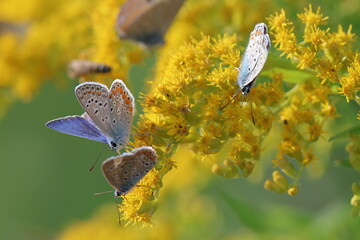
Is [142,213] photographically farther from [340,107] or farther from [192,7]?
[192,7]

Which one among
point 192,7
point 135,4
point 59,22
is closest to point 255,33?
point 135,4

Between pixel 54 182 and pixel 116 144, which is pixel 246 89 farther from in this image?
pixel 54 182

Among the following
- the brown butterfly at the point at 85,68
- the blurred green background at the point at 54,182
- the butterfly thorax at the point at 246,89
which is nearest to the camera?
the butterfly thorax at the point at 246,89

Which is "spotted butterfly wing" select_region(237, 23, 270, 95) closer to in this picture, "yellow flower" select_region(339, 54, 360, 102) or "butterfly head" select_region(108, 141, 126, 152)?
"yellow flower" select_region(339, 54, 360, 102)

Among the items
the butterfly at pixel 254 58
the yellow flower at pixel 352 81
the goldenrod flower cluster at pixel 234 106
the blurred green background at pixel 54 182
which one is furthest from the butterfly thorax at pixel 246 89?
the blurred green background at pixel 54 182

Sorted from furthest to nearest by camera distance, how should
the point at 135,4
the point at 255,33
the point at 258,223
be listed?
the point at 258,223, the point at 135,4, the point at 255,33

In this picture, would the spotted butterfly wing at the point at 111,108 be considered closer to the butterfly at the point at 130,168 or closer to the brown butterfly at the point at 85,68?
the butterfly at the point at 130,168

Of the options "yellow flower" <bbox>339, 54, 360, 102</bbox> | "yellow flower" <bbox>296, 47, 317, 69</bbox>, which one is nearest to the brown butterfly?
"yellow flower" <bbox>296, 47, 317, 69</bbox>
